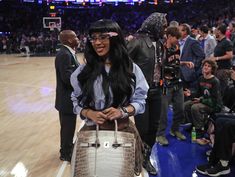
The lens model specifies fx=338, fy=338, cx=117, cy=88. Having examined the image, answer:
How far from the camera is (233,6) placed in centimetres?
2003

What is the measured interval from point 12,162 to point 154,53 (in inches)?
85.0

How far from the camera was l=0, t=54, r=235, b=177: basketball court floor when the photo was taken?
3805mm

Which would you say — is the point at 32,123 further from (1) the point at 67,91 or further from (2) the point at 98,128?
(2) the point at 98,128

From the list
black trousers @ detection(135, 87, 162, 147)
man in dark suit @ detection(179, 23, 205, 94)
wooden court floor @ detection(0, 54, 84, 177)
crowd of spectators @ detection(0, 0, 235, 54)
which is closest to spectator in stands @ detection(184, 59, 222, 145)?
man in dark suit @ detection(179, 23, 205, 94)

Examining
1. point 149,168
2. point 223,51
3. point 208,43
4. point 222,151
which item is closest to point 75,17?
point 208,43

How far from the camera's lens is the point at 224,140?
141 inches

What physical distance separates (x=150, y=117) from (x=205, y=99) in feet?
5.25

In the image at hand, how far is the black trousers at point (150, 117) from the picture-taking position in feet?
10.8

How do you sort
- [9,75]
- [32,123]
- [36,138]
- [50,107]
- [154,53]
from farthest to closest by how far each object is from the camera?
[9,75] → [50,107] → [32,123] → [36,138] → [154,53]

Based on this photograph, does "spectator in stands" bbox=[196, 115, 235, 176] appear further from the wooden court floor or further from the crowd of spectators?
the crowd of spectators

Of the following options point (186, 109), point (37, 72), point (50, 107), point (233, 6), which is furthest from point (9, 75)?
point (233, 6)

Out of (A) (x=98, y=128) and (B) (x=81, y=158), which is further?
(A) (x=98, y=128)

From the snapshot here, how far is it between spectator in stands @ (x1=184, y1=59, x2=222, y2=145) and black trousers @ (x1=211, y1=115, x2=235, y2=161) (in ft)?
2.98

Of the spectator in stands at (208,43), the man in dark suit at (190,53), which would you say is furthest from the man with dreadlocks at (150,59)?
the spectator in stands at (208,43)
